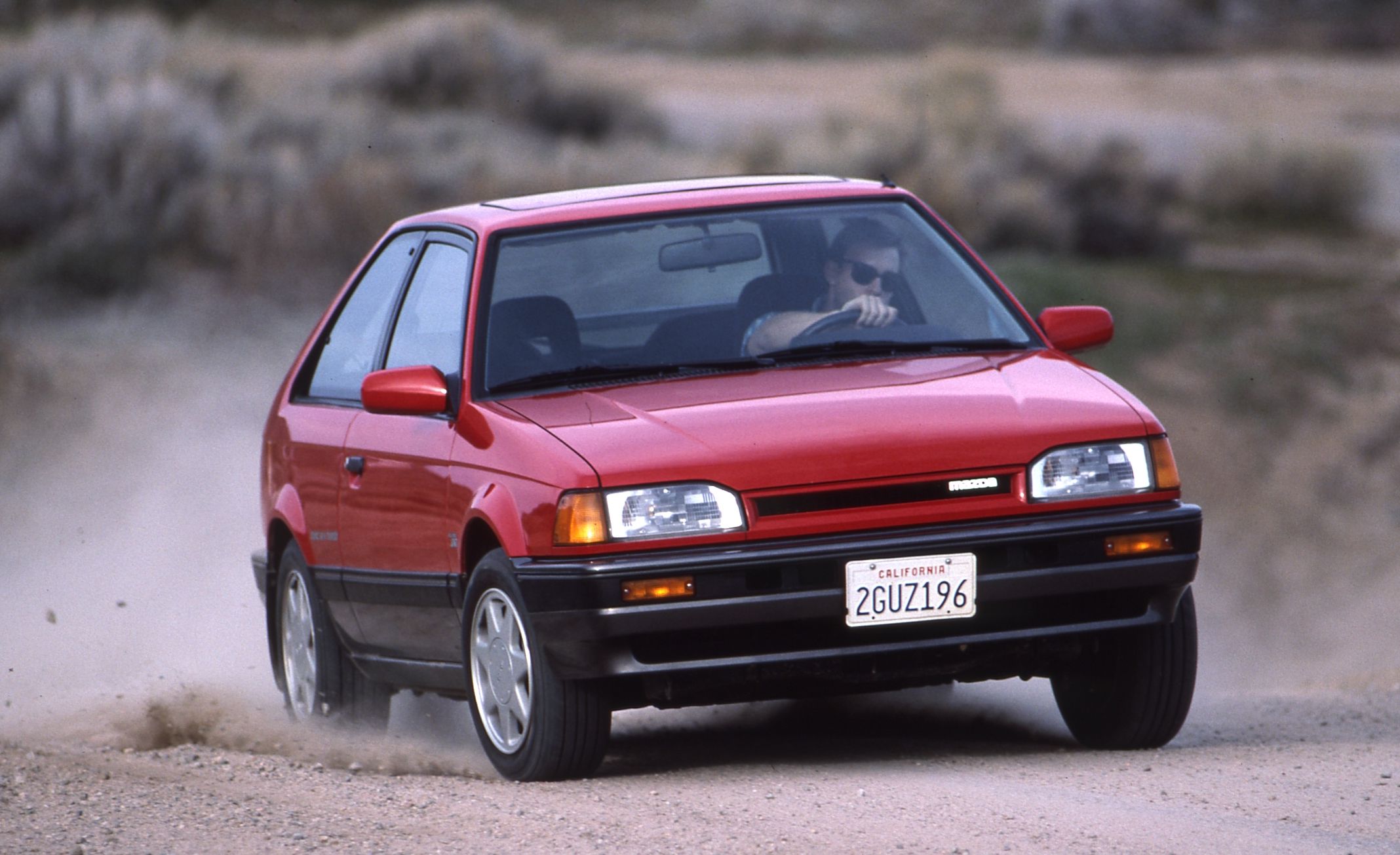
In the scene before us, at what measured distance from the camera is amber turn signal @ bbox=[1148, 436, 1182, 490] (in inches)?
261

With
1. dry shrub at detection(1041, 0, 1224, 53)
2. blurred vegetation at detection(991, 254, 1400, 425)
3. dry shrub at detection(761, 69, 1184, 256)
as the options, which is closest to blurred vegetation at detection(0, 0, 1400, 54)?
dry shrub at detection(1041, 0, 1224, 53)

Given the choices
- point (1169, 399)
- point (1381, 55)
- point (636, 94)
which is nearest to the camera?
point (1169, 399)

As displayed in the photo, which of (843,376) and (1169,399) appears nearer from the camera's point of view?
(843,376)

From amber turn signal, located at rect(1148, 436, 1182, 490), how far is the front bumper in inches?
2.9

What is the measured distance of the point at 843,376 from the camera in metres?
6.92

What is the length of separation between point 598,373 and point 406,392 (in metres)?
0.55

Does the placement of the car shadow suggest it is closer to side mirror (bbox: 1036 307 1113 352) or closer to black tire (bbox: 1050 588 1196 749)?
black tire (bbox: 1050 588 1196 749)

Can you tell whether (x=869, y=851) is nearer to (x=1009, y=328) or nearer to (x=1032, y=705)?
(x=1009, y=328)

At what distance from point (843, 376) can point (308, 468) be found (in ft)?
7.12

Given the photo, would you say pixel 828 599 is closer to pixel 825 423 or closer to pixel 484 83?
pixel 825 423

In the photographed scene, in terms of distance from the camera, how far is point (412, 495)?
7270 mm

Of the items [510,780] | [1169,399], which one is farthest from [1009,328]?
[1169,399]

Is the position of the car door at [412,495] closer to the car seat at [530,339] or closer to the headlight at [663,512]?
the car seat at [530,339]

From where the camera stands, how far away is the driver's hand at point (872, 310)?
7.39 meters
